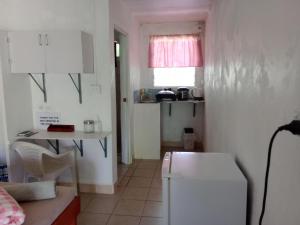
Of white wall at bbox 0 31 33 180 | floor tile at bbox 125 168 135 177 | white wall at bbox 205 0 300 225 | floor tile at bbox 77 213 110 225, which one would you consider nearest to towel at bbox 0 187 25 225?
white wall at bbox 205 0 300 225

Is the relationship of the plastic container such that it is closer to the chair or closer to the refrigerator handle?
the chair

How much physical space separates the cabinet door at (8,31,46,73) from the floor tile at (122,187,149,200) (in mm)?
1720

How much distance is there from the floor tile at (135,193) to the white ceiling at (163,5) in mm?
2486

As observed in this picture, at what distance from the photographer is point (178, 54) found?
15.9 feet

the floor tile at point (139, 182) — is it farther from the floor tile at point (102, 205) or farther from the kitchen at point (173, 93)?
the kitchen at point (173, 93)

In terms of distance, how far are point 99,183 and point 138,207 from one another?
2.08 ft

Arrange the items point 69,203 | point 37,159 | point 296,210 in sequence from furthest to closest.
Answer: point 37,159 → point 69,203 → point 296,210

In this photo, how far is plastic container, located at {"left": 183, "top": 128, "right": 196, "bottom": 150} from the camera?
15.9 feet

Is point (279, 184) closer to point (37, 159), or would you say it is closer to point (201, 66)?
point (37, 159)

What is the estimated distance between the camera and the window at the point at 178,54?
15.8 feet

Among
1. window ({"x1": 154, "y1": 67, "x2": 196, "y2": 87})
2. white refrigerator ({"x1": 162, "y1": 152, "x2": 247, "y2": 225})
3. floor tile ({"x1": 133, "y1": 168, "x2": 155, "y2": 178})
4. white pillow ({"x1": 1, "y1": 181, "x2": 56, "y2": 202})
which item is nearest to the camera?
white pillow ({"x1": 1, "y1": 181, "x2": 56, "y2": 202})

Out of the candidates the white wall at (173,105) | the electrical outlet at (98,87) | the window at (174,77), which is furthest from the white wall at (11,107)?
the window at (174,77)

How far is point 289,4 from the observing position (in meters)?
0.99

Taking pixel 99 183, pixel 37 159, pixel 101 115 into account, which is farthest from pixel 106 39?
pixel 99 183
